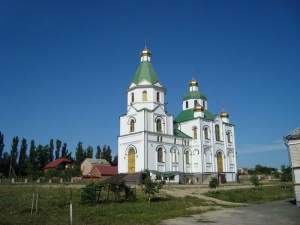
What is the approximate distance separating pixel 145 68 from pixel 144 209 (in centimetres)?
3264

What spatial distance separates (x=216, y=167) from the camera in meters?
49.9

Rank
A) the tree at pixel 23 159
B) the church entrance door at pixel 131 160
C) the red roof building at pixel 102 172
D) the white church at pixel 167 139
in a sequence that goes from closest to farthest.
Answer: the church entrance door at pixel 131 160 → the white church at pixel 167 139 → the red roof building at pixel 102 172 → the tree at pixel 23 159

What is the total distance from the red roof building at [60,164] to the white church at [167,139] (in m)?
34.6

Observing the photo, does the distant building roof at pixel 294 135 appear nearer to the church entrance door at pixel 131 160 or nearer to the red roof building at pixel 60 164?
the church entrance door at pixel 131 160

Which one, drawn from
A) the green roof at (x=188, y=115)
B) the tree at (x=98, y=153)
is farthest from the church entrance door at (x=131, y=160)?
the tree at (x=98, y=153)

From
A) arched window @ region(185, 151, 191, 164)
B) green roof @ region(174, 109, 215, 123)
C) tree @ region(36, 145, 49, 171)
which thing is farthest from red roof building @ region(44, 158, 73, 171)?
arched window @ region(185, 151, 191, 164)

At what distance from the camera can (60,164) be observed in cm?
7619

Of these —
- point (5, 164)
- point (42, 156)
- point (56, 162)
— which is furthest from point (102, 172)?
point (5, 164)

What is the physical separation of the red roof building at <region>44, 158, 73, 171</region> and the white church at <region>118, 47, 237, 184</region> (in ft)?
114

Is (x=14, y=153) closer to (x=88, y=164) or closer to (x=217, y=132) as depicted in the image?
(x=88, y=164)

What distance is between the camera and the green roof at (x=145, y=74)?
4784cm

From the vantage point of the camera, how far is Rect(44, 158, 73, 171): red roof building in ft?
247

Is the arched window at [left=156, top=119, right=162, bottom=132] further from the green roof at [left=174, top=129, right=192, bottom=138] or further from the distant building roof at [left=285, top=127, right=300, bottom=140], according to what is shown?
the distant building roof at [left=285, top=127, right=300, bottom=140]

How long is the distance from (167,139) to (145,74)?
1050 centimetres
